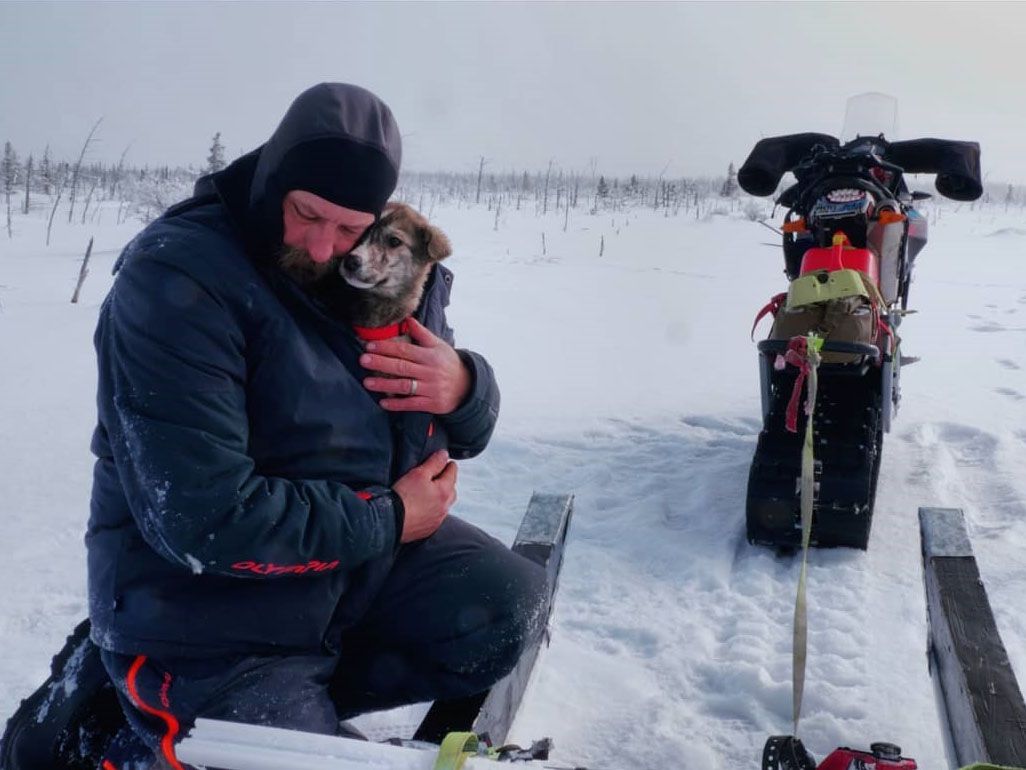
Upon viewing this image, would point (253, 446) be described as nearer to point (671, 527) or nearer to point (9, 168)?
point (671, 527)

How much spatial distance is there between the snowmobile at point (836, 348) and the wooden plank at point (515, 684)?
2.53 ft

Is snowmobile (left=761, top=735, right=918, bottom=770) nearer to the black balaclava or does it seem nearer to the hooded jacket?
the hooded jacket

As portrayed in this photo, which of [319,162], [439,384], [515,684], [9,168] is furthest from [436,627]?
[9,168]

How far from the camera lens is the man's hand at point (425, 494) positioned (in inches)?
67.7

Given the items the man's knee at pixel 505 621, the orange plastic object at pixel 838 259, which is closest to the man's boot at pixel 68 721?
the man's knee at pixel 505 621

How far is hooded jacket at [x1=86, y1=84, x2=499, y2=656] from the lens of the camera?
1.42 meters

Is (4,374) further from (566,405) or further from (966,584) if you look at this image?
(966,584)

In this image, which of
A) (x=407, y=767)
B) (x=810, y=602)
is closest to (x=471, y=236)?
(x=810, y=602)

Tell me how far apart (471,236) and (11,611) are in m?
17.4

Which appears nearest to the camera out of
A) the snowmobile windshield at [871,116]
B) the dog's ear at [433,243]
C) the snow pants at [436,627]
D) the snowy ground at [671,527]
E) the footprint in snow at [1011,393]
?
the snow pants at [436,627]

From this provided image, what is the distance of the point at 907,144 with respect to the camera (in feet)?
11.8

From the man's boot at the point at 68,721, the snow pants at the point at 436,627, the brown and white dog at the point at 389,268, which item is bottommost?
the man's boot at the point at 68,721

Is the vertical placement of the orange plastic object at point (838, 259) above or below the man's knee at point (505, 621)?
above

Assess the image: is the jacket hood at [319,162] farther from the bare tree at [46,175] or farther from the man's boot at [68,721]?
the bare tree at [46,175]
